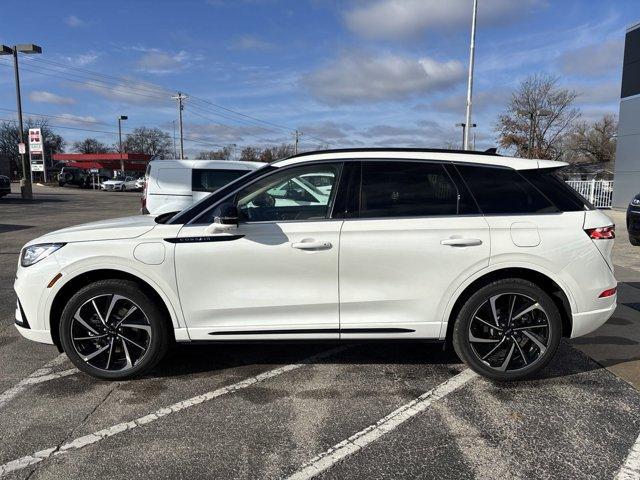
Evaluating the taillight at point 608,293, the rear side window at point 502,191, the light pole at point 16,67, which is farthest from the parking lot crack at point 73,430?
the light pole at point 16,67

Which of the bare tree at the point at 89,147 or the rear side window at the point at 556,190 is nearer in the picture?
the rear side window at the point at 556,190

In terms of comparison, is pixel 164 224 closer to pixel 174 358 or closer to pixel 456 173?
pixel 174 358

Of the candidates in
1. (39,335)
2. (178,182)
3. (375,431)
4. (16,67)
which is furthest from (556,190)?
(16,67)

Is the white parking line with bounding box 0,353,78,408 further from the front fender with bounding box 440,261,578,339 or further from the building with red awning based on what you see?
the building with red awning

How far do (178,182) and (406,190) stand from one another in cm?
697

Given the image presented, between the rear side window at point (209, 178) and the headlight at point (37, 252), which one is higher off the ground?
the rear side window at point (209, 178)

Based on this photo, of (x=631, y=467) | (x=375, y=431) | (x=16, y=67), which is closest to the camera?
(x=631, y=467)

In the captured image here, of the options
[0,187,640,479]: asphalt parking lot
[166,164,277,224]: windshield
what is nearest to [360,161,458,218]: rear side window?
[166,164,277,224]: windshield

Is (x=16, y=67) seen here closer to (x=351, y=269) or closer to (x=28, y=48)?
(x=28, y=48)

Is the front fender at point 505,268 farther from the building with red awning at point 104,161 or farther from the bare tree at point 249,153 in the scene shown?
the bare tree at point 249,153

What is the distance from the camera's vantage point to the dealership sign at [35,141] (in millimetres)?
28422

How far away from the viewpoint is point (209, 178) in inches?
398

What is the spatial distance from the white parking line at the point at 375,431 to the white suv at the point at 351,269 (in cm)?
31

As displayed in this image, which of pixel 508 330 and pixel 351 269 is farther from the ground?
pixel 351 269
